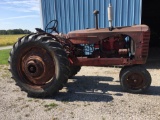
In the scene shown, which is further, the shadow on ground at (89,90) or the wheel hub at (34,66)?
the wheel hub at (34,66)

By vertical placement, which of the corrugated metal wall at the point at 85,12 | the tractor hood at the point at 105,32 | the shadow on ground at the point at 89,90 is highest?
the corrugated metal wall at the point at 85,12

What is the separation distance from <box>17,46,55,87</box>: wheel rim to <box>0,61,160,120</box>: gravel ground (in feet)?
1.49

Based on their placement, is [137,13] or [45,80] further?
[137,13]

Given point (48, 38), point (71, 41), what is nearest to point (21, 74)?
point (48, 38)

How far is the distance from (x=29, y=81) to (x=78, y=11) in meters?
4.66

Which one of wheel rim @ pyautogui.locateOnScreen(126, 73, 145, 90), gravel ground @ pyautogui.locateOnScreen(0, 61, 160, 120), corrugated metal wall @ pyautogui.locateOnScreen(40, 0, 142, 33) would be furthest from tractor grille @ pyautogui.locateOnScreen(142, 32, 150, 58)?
corrugated metal wall @ pyautogui.locateOnScreen(40, 0, 142, 33)

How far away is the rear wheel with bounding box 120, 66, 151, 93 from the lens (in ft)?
17.4

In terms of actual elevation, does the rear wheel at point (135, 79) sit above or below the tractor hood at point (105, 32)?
below

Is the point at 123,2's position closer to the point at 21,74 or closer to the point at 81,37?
the point at 81,37

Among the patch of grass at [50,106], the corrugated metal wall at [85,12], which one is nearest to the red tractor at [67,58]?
the patch of grass at [50,106]

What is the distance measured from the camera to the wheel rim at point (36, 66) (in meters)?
5.33

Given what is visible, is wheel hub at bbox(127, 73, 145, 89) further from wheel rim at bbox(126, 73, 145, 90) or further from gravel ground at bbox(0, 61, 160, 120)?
gravel ground at bbox(0, 61, 160, 120)

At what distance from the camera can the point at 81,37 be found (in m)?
5.75

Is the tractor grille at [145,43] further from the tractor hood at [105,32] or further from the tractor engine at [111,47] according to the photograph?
the tractor engine at [111,47]
